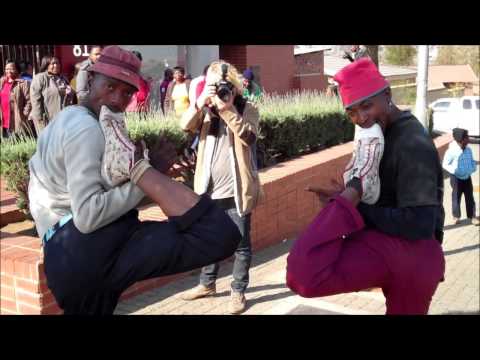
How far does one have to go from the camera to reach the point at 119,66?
194 cm

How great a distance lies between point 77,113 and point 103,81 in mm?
165

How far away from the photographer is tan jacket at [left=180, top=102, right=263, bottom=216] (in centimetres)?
403

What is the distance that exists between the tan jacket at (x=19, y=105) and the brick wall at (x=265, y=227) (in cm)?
323

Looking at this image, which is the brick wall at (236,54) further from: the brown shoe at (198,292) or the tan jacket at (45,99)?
the brown shoe at (198,292)

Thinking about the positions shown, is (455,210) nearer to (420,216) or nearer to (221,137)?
(221,137)

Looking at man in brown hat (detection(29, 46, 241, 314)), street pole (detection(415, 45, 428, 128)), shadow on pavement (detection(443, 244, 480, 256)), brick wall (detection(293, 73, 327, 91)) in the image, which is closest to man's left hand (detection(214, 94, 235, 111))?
man in brown hat (detection(29, 46, 241, 314))

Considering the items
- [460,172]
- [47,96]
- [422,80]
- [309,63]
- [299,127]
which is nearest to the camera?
[47,96]

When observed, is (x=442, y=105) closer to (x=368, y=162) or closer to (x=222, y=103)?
(x=222, y=103)

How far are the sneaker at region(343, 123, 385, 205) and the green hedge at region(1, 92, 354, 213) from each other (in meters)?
3.24

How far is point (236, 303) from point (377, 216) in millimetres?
2609

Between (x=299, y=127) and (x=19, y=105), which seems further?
(x=299, y=127)

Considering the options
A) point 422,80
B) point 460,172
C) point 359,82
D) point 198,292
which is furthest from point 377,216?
point 422,80

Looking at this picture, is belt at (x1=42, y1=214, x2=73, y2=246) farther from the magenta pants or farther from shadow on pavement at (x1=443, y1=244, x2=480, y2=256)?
shadow on pavement at (x1=443, y1=244, x2=480, y2=256)
